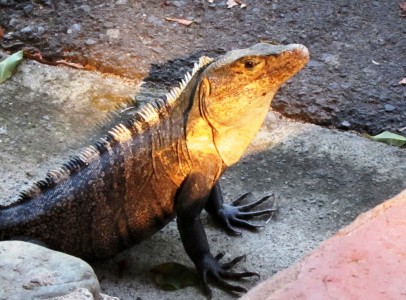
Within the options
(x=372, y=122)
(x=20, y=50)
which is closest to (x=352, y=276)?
(x=372, y=122)

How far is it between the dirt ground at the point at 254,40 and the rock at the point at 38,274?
245 centimetres

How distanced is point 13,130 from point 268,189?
5.34 ft

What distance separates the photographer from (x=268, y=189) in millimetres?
4328

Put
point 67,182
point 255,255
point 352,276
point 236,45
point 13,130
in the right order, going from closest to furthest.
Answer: point 352,276
point 67,182
point 255,255
point 13,130
point 236,45

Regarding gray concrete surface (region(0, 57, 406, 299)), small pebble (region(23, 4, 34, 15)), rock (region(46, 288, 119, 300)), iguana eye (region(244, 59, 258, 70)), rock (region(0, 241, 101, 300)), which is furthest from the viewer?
small pebble (region(23, 4, 34, 15))

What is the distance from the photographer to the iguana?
344 cm


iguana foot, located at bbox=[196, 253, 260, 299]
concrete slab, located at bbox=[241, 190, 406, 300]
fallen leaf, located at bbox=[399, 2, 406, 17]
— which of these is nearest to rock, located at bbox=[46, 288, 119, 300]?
concrete slab, located at bbox=[241, 190, 406, 300]

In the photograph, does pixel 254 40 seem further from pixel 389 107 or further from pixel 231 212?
pixel 231 212

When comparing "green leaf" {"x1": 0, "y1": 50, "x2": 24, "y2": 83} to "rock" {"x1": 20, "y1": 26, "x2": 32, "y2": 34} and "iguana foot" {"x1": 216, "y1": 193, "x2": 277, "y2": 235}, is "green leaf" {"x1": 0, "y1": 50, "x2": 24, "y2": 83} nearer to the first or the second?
"rock" {"x1": 20, "y1": 26, "x2": 32, "y2": 34}

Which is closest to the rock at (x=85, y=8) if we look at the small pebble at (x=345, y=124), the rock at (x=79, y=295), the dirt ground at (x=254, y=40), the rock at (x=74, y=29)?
the dirt ground at (x=254, y=40)

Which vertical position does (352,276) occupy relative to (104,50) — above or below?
above

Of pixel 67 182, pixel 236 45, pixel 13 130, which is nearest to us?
pixel 67 182

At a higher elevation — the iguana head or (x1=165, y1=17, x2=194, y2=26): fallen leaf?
the iguana head

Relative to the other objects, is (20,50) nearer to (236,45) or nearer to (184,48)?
(184,48)
